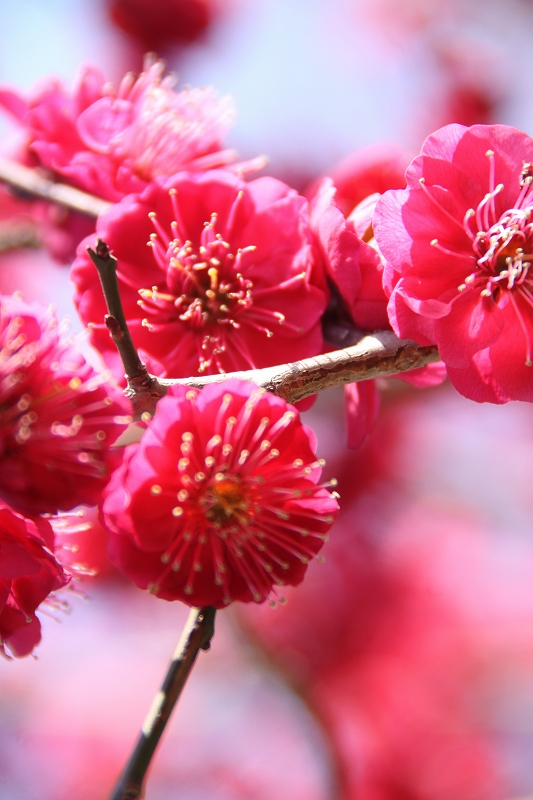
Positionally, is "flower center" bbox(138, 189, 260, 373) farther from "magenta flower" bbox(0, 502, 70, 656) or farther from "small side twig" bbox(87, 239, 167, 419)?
"magenta flower" bbox(0, 502, 70, 656)

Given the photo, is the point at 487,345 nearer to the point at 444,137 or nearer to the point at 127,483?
the point at 444,137

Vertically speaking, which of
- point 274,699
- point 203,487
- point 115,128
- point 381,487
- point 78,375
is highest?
point 115,128

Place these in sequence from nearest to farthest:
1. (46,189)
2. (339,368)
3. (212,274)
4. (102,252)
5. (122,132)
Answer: (102,252)
(339,368)
(212,274)
(122,132)
(46,189)

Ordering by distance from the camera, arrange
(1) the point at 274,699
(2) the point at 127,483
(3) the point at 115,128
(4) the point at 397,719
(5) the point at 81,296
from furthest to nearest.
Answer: (4) the point at 397,719 < (1) the point at 274,699 < (3) the point at 115,128 < (5) the point at 81,296 < (2) the point at 127,483

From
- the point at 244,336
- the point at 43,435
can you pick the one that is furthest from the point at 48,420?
the point at 244,336

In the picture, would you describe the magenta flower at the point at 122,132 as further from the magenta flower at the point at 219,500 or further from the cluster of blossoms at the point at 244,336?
the magenta flower at the point at 219,500

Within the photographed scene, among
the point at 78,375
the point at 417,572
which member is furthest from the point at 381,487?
the point at 78,375

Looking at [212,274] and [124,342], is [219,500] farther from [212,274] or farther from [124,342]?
[212,274]

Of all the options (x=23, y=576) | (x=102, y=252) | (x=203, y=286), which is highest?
(x=102, y=252)
